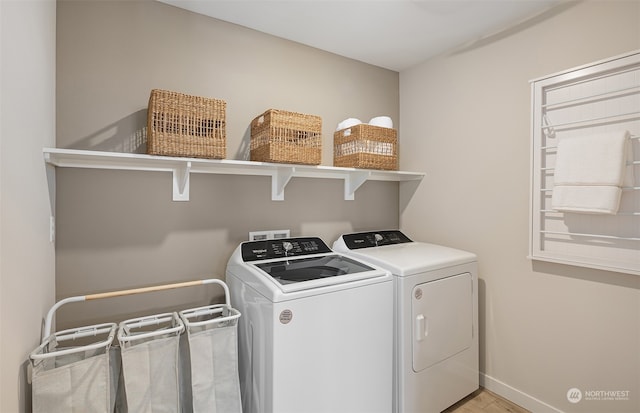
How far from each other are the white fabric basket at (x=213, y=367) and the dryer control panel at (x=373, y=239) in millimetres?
981

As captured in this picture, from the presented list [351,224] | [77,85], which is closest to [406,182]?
[351,224]

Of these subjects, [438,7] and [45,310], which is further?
[438,7]

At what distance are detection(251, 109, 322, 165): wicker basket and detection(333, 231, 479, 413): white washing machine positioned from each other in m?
0.74

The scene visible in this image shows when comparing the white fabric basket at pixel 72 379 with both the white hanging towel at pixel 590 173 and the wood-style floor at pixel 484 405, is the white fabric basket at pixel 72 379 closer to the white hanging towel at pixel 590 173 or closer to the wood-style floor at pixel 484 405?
the wood-style floor at pixel 484 405

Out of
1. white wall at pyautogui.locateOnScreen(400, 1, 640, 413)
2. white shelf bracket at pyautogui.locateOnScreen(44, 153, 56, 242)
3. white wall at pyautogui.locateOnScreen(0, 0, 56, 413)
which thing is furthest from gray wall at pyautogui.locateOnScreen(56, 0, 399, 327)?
white wall at pyautogui.locateOnScreen(400, 1, 640, 413)

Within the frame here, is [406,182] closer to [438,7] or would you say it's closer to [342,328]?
[438,7]

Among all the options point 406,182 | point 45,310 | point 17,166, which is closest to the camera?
point 17,166

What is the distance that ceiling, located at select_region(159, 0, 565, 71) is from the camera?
1.84m

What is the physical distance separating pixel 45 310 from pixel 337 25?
2.20 meters

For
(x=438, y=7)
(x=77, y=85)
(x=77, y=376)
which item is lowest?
(x=77, y=376)

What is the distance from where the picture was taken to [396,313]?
1.78m

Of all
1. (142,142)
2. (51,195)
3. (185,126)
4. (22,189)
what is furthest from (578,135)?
(51,195)
